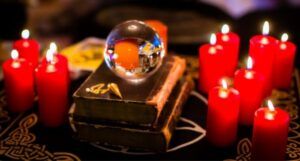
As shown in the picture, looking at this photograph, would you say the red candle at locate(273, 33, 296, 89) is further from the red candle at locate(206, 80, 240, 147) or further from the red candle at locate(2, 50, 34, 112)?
the red candle at locate(2, 50, 34, 112)

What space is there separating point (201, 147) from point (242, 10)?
1.79 m

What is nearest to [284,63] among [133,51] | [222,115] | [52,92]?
[222,115]

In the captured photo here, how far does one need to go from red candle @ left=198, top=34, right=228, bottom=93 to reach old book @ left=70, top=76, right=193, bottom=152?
0.70 ft

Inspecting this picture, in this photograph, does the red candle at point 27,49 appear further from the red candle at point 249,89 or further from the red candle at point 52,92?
the red candle at point 249,89

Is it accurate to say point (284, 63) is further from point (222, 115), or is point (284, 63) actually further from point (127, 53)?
point (127, 53)

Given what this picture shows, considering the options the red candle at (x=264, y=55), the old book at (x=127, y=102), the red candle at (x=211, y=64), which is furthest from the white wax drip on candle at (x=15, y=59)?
the red candle at (x=264, y=55)

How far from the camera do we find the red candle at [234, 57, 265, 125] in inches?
44.6

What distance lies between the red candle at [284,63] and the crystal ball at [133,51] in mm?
389

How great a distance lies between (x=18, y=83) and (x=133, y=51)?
1.07ft

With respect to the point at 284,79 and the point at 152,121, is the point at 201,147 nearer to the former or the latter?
the point at 152,121

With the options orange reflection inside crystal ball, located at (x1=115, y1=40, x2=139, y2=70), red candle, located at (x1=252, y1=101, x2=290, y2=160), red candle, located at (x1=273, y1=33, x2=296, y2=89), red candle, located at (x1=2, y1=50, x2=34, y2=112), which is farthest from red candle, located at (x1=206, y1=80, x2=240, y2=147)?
red candle, located at (x1=2, y1=50, x2=34, y2=112)

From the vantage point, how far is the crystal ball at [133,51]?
1.10m

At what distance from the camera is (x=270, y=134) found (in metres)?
0.97

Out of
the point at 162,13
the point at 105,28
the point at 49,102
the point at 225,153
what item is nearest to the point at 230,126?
the point at 225,153
